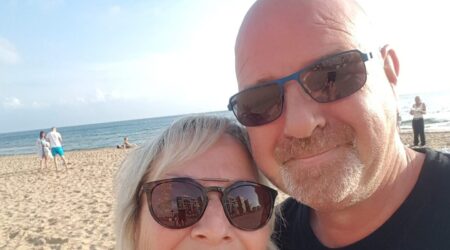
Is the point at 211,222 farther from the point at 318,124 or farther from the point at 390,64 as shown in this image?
the point at 390,64

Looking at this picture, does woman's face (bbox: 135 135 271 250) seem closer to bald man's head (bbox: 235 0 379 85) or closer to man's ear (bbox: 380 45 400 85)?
bald man's head (bbox: 235 0 379 85)

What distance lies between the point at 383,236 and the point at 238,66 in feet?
3.51

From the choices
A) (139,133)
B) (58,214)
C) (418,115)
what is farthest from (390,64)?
(139,133)

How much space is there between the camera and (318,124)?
5.23 feet

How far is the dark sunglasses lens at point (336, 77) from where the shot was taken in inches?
63.2

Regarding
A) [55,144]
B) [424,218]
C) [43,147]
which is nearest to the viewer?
[424,218]

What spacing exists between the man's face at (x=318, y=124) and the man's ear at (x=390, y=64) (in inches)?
3.5

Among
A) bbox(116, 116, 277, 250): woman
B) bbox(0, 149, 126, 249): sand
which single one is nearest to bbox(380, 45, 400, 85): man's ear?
bbox(116, 116, 277, 250): woman

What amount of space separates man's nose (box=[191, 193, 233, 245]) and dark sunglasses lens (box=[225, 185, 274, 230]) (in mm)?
Answer: 38

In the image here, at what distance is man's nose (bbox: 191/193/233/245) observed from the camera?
5.16 feet

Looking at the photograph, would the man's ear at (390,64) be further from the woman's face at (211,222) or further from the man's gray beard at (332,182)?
the woman's face at (211,222)

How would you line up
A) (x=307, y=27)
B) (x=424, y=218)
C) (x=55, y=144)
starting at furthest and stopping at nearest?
(x=55, y=144)
(x=307, y=27)
(x=424, y=218)

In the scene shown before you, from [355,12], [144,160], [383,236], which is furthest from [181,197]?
[355,12]

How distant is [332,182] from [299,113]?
33 centimetres
